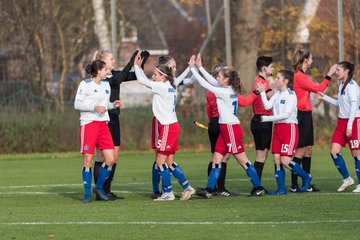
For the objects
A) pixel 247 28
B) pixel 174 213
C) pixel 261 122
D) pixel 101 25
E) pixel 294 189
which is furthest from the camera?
pixel 101 25

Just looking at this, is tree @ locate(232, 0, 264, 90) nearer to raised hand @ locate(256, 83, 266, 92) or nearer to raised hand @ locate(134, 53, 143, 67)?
raised hand @ locate(256, 83, 266, 92)

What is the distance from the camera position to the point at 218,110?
1573cm

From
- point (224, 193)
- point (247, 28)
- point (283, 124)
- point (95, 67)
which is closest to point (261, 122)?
point (283, 124)

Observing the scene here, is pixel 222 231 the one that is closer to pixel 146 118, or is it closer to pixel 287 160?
pixel 287 160

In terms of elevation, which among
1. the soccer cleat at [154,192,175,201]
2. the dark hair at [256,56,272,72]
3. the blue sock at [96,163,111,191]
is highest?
the dark hair at [256,56,272,72]

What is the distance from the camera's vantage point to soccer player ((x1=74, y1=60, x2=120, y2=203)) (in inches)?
600

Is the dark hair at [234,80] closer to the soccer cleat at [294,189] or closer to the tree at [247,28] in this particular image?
the soccer cleat at [294,189]

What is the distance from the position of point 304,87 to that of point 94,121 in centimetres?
344

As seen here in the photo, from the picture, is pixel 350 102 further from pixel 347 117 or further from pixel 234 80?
pixel 234 80

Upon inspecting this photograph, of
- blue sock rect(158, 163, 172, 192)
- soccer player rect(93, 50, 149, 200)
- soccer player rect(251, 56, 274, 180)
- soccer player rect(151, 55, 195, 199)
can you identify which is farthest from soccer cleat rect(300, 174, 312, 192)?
soccer player rect(93, 50, 149, 200)

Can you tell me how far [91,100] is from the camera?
15.2 meters

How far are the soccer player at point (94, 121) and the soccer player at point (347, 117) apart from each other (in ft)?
11.1

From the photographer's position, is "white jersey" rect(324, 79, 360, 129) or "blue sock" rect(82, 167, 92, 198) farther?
"white jersey" rect(324, 79, 360, 129)

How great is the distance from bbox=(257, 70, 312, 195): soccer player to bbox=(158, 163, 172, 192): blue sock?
1.64 m
